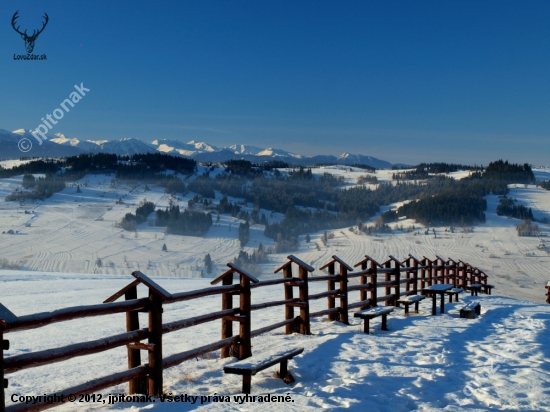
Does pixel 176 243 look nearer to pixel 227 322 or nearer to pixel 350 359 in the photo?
pixel 227 322

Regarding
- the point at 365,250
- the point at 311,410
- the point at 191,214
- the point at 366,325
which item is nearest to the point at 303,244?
the point at 365,250

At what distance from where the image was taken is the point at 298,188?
413 feet

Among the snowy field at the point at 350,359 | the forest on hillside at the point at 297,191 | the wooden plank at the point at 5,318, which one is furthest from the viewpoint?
the forest on hillside at the point at 297,191

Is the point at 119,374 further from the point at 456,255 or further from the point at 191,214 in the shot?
the point at 191,214

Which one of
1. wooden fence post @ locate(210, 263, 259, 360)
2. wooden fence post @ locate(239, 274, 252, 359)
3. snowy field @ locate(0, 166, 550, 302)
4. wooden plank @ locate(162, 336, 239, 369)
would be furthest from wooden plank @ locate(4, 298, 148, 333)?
snowy field @ locate(0, 166, 550, 302)

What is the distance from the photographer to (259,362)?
601cm

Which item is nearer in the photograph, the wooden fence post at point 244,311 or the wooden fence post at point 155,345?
the wooden fence post at point 155,345

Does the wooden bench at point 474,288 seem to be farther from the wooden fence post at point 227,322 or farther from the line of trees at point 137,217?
the line of trees at point 137,217

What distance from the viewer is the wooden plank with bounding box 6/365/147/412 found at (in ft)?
14.7

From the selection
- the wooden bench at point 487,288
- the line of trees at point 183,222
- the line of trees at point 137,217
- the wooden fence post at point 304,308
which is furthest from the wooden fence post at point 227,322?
the line of trees at point 137,217

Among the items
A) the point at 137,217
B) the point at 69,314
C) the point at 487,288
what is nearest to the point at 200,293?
the point at 69,314

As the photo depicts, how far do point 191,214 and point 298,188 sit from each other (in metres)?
51.3

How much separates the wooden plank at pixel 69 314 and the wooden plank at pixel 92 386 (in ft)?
2.39

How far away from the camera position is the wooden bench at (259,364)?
5.79m
